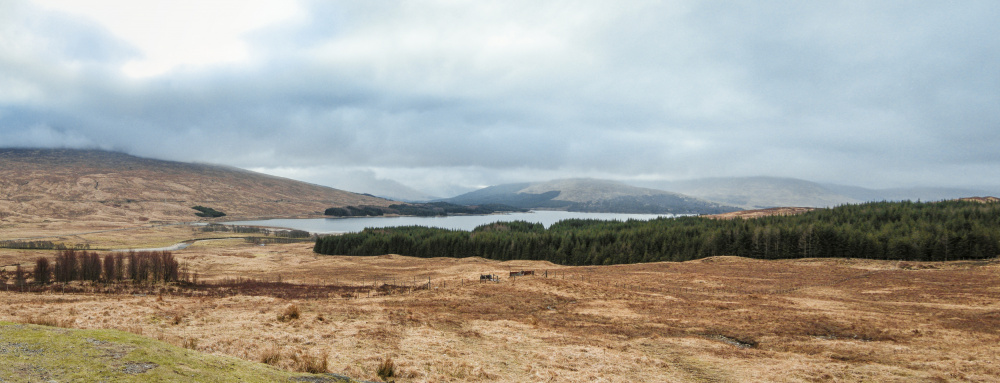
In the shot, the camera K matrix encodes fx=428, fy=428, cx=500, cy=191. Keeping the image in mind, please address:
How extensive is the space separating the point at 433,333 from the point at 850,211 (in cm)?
11994

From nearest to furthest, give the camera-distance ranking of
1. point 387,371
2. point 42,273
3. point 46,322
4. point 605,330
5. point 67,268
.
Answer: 1. point 387,371
2. point 46,322
3. point 605,330
4. point 42,273
5. point 67,268

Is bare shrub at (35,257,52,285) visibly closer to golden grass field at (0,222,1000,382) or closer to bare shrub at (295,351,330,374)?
golden grass field at (0,222,1000,382)

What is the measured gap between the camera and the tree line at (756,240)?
66.9 meters

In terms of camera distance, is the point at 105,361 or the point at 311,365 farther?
the point at 311,365

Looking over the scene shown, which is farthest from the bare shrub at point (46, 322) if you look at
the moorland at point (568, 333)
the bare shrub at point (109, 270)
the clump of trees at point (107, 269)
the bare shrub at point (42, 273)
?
the bare shrub at point (42, 273)

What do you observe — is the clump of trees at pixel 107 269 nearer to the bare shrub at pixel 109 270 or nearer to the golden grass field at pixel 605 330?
the bare shrub at pixel 109 270

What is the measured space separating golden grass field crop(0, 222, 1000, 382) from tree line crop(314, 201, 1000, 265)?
34.1m

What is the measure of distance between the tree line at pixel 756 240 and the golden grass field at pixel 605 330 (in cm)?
3409

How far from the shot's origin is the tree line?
66875 millimetres

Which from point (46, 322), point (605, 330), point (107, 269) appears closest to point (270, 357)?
point (46, 322)

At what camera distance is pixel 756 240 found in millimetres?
78562

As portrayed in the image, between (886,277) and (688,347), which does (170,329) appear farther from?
(886,277)

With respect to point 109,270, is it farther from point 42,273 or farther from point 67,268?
point 42,273

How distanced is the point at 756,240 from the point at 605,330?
2723 inches
